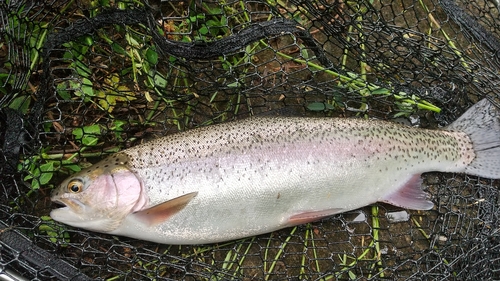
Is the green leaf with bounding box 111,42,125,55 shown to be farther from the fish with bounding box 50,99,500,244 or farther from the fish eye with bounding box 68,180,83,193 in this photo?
the fish eye with bounding box 68,180,83,193

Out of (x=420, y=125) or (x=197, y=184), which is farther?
(x=420, y=125)

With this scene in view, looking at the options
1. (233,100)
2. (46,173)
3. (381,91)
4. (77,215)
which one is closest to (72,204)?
(77,215)

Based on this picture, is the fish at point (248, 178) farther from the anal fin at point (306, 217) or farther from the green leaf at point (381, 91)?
the green leaf at point (381, 91)

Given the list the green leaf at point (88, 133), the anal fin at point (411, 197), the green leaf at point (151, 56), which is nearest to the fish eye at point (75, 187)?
the green leaf at point (88, 133)

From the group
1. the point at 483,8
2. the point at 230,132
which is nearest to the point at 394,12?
the point at 483,8

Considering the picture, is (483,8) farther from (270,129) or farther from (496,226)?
(270,129)

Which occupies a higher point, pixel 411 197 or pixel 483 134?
pixel 483 134

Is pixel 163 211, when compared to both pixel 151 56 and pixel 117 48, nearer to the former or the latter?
pixel 151 56
